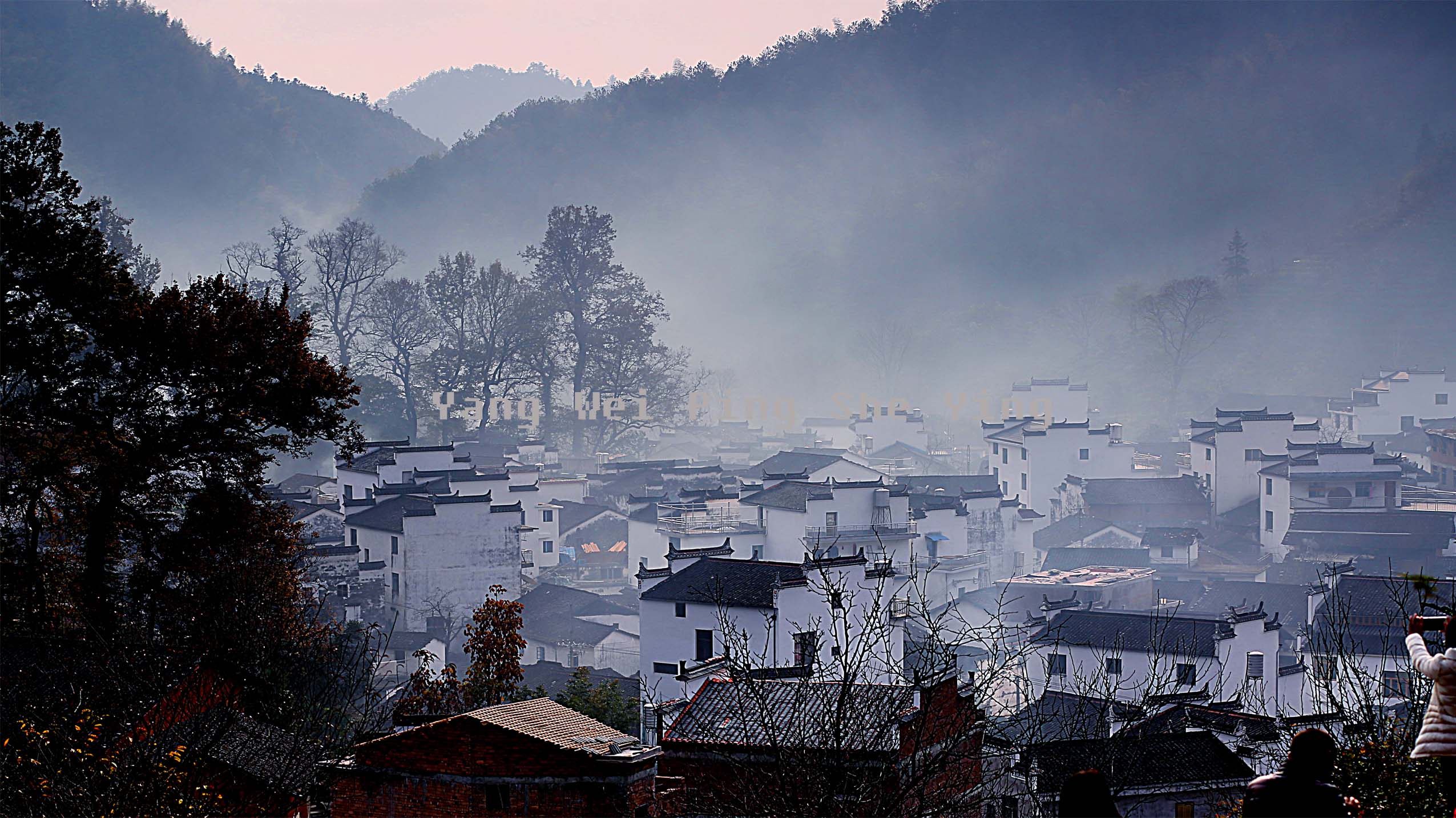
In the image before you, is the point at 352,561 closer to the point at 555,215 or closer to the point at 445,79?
the point at 555,215

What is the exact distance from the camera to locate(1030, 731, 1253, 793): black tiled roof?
346 inches

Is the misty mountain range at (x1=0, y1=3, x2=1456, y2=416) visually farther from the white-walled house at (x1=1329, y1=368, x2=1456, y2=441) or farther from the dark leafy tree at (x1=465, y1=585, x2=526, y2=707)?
the dark leafy tree at (x1=465, y1=585, x2=526, y2=707)

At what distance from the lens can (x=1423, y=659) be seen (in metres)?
2.82

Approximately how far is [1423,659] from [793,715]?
196 inches

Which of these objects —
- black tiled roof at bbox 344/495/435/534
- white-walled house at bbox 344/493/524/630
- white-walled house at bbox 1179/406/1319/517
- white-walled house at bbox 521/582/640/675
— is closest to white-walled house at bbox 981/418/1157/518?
white-walled house at bbox 1179/406/1319/517

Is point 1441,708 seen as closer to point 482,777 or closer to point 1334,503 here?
point 482,777

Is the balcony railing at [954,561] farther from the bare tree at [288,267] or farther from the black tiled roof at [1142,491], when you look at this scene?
the bare tree at [288,267]

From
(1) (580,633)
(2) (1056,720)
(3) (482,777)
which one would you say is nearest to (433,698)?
(3) (482,777)

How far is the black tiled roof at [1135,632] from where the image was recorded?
14.8 m

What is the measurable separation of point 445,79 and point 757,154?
41.1 meters

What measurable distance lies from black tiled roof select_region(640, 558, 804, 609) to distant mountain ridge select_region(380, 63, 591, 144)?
305 ft

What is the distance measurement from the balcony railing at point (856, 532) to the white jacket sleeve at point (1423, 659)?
17657 mm

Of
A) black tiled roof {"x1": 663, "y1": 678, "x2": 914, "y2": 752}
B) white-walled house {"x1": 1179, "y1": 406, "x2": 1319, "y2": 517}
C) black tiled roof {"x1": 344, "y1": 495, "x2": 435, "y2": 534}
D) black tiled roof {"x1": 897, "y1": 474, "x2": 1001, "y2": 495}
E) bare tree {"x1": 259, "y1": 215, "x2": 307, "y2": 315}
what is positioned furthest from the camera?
bare tree {"x1": 259, "y1": 215, "x2": 307, "y2": 315}

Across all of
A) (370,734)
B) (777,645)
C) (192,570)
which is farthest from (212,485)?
(777,645)
